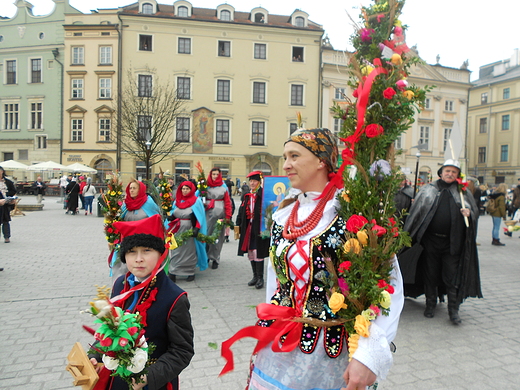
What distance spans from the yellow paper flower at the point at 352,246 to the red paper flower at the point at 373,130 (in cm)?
47

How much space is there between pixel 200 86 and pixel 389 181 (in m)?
35.4

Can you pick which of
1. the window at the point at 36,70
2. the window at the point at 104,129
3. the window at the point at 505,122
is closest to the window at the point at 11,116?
the window at the point at 36,70

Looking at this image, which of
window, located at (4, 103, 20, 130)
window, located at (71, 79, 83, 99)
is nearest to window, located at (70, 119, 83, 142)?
window, located at (71, 79, 83, 99)

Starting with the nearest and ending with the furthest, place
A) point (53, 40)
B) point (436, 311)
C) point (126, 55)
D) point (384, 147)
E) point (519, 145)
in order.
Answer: point (384, 147) → point (436, 311) → point (126, 55) → point (53, 40) → point (519, 145)

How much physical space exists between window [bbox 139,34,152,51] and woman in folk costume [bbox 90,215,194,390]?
1407 inches

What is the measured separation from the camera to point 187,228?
7180 millimetres

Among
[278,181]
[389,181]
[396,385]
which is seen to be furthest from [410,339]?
[389,181]

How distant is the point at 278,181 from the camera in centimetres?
630

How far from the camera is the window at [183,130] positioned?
35.4 metres

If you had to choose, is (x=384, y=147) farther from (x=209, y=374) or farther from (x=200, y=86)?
(x=200, y=86)

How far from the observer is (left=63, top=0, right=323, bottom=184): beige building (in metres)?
34.4

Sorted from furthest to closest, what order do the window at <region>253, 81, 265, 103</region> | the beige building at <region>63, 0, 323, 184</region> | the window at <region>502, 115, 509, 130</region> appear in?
the window at <region>502, 115, 509, 130</region>, the window at <region>253, 81, 265, 103</region>, the beige building at <region>63, 0, 323, 184</region>

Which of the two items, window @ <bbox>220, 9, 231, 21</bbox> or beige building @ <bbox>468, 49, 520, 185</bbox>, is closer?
window @ <bbox>220, 9, 231, 21</bbox>

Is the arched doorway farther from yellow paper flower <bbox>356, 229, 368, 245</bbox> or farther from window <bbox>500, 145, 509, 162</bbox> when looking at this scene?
window <bbox>500, 145, 509, 162</bbox>
